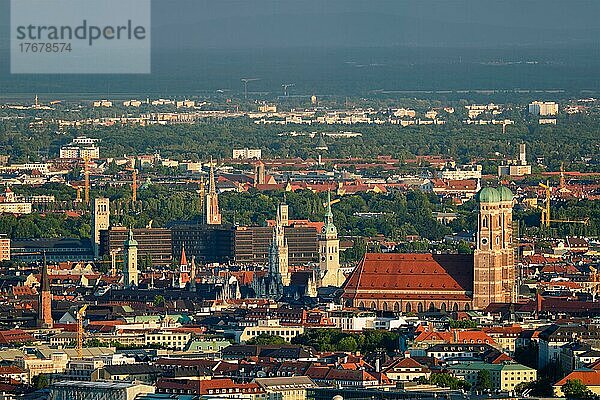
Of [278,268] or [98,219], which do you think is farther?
[98,219]

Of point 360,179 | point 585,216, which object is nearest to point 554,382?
point 585,216

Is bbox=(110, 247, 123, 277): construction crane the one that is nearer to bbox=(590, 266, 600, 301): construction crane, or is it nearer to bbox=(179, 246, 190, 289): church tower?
bbox=(179, 246, 190, 289): church tower

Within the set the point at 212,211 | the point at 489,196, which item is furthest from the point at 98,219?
the point at 489,196

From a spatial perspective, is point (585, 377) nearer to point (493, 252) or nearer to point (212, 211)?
point (493, 252)

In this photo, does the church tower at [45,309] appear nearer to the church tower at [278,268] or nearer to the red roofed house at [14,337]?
the red roofed house at [14,337]

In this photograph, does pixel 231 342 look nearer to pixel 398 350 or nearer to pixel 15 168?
pixel 398 350
